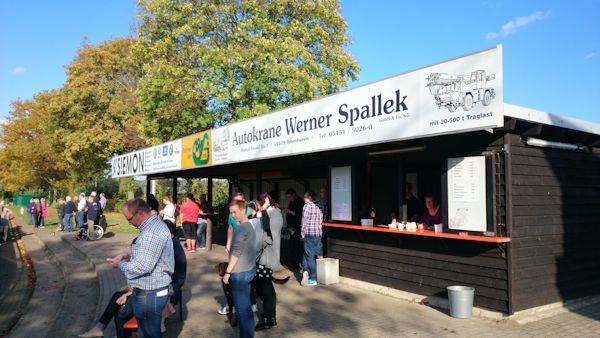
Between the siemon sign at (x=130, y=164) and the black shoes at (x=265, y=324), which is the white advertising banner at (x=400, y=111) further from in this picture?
the siemon sign at (x=130, y=164)

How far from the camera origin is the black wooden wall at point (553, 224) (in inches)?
235

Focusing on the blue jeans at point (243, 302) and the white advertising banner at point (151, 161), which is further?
the white advertising banner at point (151, 161)

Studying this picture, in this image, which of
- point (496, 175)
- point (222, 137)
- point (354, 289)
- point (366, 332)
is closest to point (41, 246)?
point (222, 137)

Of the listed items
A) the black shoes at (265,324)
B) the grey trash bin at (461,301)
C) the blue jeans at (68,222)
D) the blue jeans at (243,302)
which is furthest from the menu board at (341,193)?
the blue jeans at (68,222)

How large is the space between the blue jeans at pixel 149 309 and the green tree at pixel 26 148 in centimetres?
4415

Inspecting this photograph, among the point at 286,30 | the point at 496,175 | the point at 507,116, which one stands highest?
the point at 286,30

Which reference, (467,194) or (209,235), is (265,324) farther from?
(209,235)

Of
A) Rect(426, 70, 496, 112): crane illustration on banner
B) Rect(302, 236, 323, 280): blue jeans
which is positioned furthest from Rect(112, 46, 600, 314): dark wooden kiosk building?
Rect(302, 236, 323, 280): blue jeans

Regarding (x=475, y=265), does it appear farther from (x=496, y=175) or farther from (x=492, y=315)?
(x=496, y=175)

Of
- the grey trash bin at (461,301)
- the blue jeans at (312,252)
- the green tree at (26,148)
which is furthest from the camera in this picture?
the green tree at (26,148)

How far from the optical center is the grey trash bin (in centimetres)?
588

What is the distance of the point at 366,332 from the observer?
18.1ft

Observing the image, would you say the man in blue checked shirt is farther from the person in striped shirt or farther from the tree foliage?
the tree foliage

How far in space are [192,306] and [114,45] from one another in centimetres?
2802
